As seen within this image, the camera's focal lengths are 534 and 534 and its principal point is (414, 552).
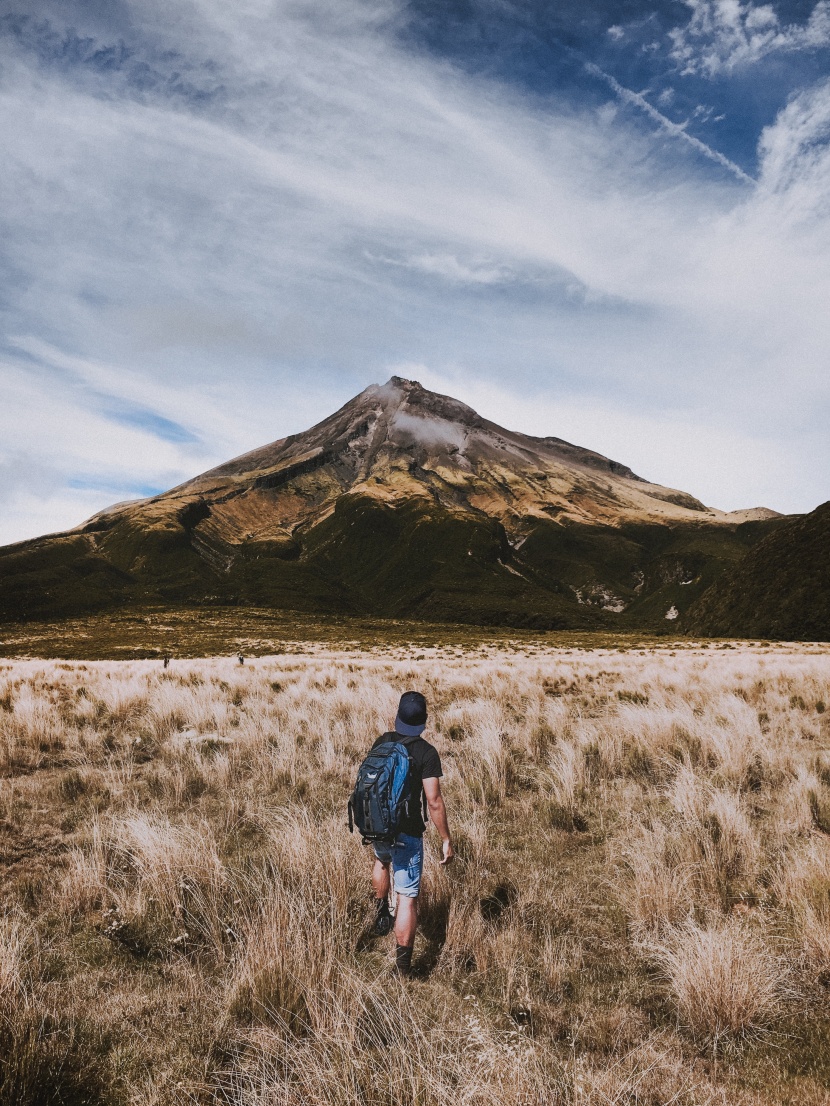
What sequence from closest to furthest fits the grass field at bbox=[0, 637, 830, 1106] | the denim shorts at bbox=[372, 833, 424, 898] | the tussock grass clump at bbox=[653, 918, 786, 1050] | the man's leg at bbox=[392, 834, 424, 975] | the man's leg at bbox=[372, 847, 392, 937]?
the grass field at bbox=[0, 637, 830, 1106] < the tussock grass clump at bbox=[653, 918, 786, 1050] < the man's leg at bbox=[392, 834, 424, 975] < the denim shorts at bbox=[372, 833, 424, 898] < the man's leg at bbox=[372, 847, 392, 937]

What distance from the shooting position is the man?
3596 mm

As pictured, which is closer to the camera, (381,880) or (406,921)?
(406,921)

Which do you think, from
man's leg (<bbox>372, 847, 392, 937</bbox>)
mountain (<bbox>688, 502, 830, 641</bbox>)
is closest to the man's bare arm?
man's leg (<bbox>372, 847, 392, 937</bbox>)

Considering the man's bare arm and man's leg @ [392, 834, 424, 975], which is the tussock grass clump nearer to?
the man's bare arm

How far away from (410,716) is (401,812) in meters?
0.66

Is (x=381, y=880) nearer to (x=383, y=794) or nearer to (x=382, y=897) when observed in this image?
(x=382, y=897)

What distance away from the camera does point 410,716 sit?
404 cm

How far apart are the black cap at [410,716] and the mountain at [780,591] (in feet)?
195

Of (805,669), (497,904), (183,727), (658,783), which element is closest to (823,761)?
(658,783)

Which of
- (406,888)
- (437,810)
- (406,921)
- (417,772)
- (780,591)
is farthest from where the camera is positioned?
(780,591)

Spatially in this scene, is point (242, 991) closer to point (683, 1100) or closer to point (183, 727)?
point (683, 1100)

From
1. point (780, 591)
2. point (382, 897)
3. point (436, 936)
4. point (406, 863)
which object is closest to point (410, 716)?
point (406, 863)

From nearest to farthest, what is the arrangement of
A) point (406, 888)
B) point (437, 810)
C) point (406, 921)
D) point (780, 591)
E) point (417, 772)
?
point (406, 921), point (406, 888), point (437, 810), point (417, 772), point (780, 591)

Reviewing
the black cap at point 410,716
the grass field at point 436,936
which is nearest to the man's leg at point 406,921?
the grass field at point 436,936
